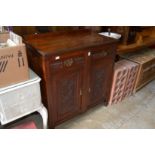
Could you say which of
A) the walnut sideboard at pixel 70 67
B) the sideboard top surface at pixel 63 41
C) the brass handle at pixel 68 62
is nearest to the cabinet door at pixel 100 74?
the walnut sideboard at pixel 70 67

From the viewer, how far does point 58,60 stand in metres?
1.26

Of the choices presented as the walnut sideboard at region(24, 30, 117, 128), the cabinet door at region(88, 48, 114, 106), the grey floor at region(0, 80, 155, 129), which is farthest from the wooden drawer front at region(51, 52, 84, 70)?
the grey floor at region(0, 80, 155, 129)

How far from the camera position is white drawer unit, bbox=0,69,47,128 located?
3.88 feet

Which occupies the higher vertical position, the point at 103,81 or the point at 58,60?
the point at 58,60

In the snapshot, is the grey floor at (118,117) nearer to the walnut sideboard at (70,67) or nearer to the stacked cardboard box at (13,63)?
the walnut sideboard at (70,67)

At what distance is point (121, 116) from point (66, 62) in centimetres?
107

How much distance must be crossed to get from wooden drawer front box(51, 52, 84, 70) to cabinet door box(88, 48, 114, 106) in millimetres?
139

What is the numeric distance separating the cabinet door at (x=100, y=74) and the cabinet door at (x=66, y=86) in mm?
150

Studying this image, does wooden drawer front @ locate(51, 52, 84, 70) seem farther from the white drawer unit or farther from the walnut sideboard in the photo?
the white drawer unit
